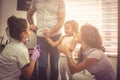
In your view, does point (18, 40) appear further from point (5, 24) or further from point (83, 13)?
point (83, 13)

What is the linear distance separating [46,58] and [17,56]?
316 mm

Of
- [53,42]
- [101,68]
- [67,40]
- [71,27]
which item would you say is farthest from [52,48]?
[101,68]

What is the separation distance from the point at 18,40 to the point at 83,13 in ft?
2.57

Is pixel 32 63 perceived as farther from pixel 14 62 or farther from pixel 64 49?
pixel 64 49

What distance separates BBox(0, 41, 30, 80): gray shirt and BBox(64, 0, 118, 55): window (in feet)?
2.02

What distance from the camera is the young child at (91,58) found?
1.95 m

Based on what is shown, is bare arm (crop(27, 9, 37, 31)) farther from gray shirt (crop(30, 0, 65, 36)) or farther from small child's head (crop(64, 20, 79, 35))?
small child's head (crop(64, 20, 79, 35))

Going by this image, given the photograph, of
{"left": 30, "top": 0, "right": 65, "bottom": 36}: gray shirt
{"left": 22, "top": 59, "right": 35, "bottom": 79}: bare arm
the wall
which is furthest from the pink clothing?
the wall

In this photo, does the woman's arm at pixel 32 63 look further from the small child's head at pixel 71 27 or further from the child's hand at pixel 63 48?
the small child's head at pixel 71 27

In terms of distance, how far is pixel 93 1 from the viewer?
2.04 m

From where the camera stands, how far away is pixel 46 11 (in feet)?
7.32

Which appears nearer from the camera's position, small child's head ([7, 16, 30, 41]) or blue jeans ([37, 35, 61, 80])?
blue jeans ([37, 35, 61, 80])

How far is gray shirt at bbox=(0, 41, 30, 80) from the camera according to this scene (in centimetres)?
223

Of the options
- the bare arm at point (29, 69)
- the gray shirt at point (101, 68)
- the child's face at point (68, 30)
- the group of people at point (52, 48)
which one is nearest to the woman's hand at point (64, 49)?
the group of people at point (52, 48)
